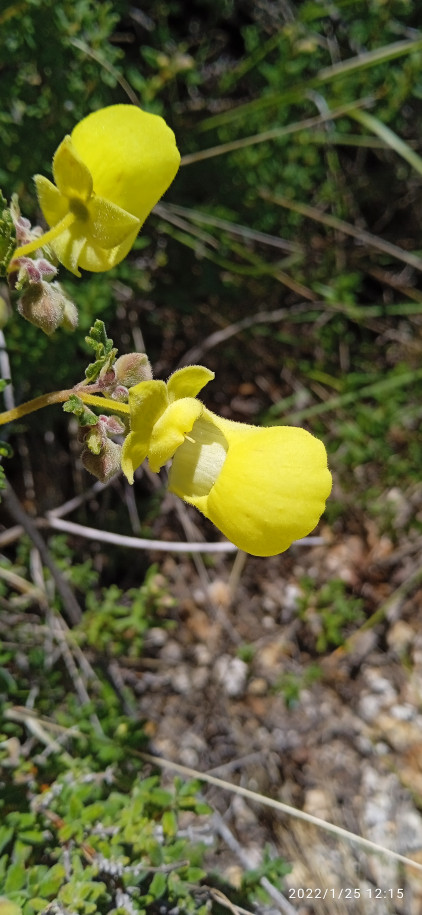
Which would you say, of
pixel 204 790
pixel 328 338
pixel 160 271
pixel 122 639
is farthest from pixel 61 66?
pixel 204 790

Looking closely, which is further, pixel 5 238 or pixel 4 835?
pixel 4 835

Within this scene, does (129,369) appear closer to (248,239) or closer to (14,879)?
(14,879)

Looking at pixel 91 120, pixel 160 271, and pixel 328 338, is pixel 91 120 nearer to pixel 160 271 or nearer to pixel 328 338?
pixel 160 271

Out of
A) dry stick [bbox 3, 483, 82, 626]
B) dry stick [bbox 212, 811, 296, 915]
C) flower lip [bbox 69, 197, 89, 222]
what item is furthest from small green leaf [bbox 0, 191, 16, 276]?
dry stick [bbox 212, 811, 296, 915]

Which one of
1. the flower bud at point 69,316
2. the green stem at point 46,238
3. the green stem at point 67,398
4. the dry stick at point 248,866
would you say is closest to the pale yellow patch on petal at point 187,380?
the green stem at point 67,398

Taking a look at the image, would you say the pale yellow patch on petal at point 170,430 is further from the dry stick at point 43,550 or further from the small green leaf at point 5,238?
the dry stick at point 43,550

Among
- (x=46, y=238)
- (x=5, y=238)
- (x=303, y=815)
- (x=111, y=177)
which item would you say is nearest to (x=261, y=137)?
(x=111, y=177)

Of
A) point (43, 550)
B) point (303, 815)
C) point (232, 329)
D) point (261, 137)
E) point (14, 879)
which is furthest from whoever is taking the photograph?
point (232, 329)
